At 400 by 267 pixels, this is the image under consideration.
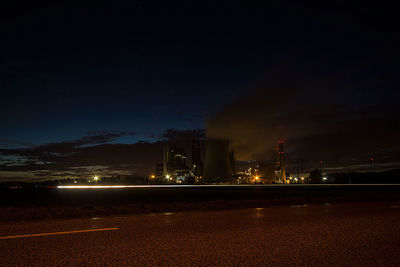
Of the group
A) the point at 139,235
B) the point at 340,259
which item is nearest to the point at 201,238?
the point at 139,235

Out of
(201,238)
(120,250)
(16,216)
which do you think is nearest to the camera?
(120,250)

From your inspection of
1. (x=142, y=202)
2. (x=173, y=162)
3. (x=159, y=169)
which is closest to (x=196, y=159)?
(x=173, y=162)

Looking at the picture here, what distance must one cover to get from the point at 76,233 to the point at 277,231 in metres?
3.67

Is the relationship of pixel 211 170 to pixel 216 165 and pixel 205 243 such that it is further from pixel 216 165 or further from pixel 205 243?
pixel 205 243

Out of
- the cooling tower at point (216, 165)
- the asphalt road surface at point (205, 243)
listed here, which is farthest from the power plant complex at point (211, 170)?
the asphalt road surface at point (205, 243)

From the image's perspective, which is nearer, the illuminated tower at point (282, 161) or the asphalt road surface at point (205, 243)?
the asphalt road surface at point (205, 243)

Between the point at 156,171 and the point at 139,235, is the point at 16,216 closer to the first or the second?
Answer: the point at 139,235

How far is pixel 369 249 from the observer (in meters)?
4.41

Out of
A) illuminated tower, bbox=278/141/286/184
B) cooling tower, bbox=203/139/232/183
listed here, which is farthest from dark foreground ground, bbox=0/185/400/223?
illuminated tower, bbox=278/141/286/184

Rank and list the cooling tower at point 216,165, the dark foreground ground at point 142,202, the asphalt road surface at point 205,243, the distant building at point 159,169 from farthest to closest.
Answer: the distant building at point 159,169 → the cooling tower at point 216,165 → the dark foreground ground at point 142,202 → the asphalt road surface at point 205,243

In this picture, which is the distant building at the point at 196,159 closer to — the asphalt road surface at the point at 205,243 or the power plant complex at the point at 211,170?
the power plant complex at the point at 211,170

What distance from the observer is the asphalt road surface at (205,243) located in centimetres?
377

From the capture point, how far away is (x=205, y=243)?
4695 millimetres

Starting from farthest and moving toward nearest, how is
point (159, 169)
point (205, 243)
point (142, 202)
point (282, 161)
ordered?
point (159, 169) → point (282, 161) → point (142, 202) → point (205, 243)
